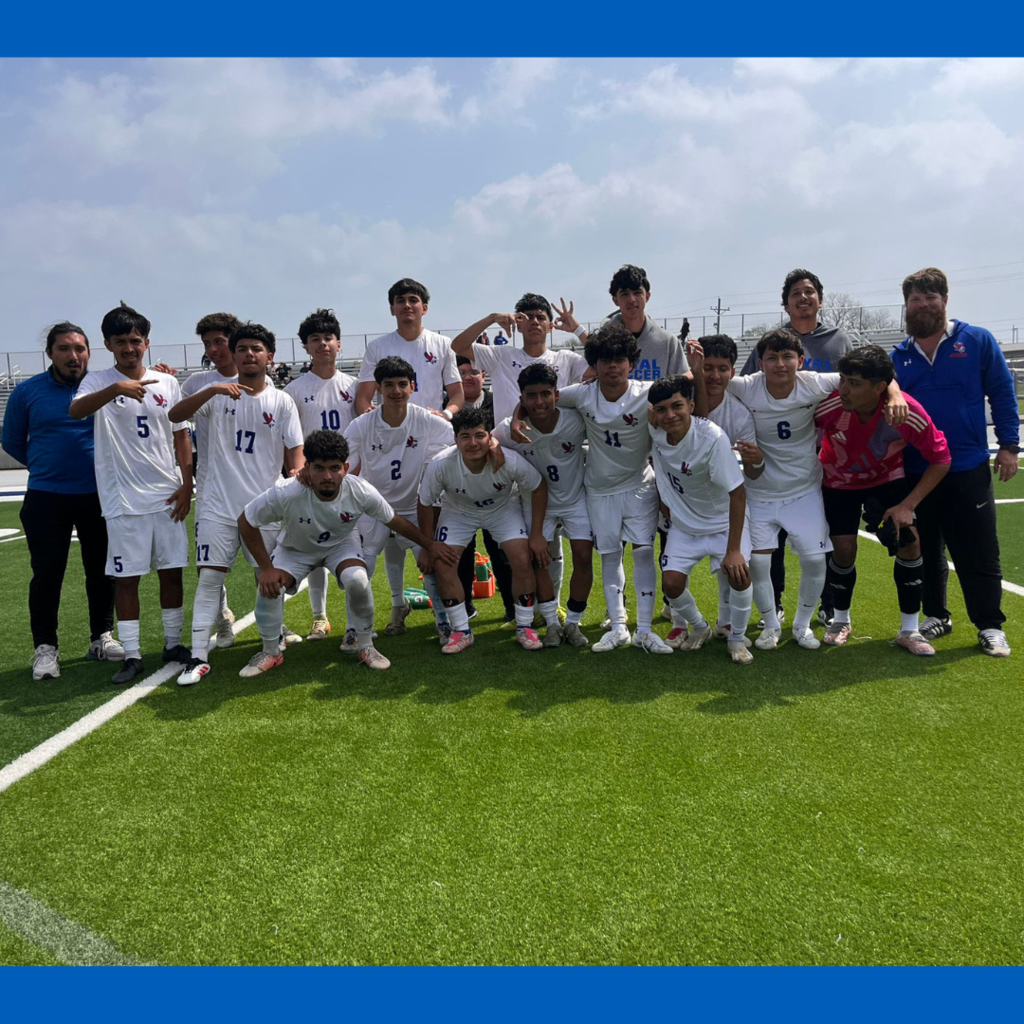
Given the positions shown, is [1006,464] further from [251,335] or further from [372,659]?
[251,335]

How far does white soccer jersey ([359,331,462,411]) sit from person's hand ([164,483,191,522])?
4.88 feet

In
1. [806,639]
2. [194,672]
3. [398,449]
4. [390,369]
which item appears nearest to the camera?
[194,672]

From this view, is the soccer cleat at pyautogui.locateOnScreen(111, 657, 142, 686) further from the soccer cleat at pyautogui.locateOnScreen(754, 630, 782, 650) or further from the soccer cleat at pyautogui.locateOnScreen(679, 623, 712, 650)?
the soccer cleat at pyautogui.locateOnScreen(754, 630, 782, 650)

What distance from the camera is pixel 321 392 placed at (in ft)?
18.3

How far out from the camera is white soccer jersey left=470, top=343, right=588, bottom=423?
566 cm

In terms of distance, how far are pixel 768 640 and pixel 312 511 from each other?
2984 millimetres

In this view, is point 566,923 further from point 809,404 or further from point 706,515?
point 809,404

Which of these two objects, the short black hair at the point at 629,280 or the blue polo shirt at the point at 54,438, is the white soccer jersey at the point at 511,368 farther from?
the blue polo shirt at the point at 54,438

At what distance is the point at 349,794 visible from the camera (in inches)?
124

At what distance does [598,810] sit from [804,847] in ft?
2.48

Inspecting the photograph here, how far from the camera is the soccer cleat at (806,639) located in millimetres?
4809

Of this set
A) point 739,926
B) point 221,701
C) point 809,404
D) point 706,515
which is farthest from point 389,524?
point 739,926

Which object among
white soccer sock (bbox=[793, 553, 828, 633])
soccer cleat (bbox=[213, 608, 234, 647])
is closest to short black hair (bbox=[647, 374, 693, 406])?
white soccer sock (bbox=[793, 553, 828, 633])

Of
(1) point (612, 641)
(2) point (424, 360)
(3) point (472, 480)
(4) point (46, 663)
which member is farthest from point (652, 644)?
(4) point (46, 663)
